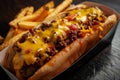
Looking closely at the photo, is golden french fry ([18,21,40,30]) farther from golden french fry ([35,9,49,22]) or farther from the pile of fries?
golden french fry ([35,9,49,22])

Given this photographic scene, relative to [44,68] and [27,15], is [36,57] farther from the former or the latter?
[27,15]

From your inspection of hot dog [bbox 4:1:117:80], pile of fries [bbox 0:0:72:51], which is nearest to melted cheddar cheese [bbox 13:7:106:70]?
hot dog [bbox 4:1:117:80]

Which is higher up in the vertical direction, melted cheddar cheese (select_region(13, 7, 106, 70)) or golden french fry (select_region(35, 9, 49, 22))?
golden french fry (select_region(35, 9, 49, 22))

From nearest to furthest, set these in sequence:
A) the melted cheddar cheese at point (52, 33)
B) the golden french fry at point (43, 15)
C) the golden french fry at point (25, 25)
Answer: the melted cheddar cheese at point (52, 33) → the golden french fry at point (25, 25) → the golden french fry at point (43, 15)

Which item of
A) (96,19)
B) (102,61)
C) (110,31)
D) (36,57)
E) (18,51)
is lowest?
(102,61)

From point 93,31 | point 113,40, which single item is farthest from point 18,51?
point 113,40

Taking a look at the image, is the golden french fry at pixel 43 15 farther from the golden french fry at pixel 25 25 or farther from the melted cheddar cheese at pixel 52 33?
the melted cheddar cheese at pixel 52 33

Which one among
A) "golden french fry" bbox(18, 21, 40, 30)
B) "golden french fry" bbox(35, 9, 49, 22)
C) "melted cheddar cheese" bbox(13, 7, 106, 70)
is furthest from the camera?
"golden french fry" bbox(35, 9, 49, 22)

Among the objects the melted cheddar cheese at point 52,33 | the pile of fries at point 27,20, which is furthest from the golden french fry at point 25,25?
the melted cheddar cheese at point 52,33
